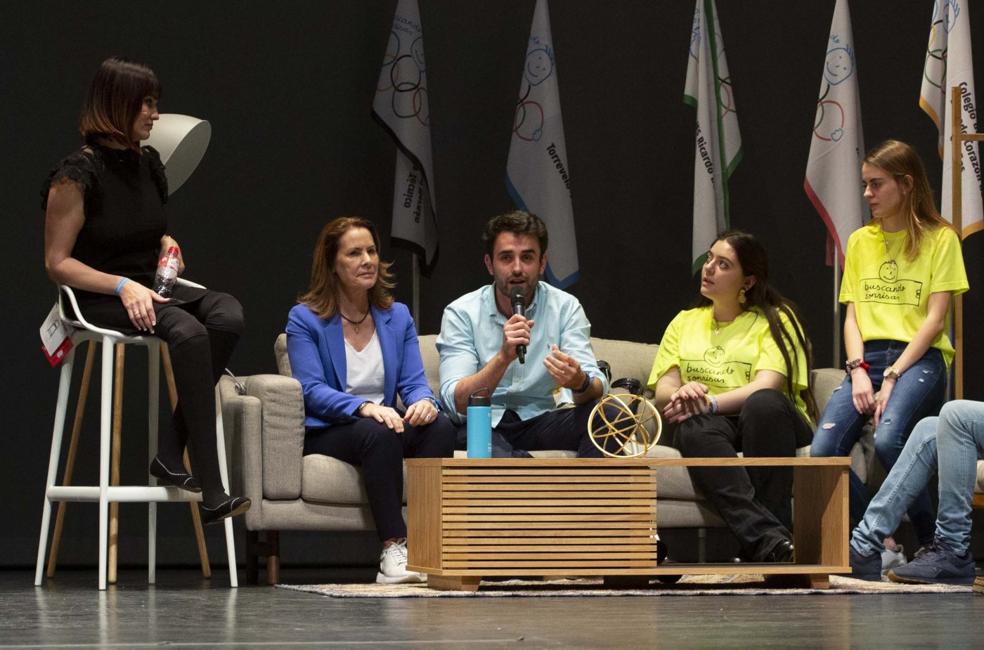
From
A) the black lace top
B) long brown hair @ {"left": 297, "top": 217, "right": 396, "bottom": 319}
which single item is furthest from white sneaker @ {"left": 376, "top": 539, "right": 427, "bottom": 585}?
the black lace top

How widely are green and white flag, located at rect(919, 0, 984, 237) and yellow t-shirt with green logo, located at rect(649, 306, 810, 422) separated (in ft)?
3.91

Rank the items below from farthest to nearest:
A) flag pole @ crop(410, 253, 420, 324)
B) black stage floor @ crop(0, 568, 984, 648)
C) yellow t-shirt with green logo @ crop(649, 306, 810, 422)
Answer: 1. flag pole @ crop(410, 253, 420, 324)
2. yellow t-shirt with green logo @ crop(649, 306, 810, 422)
3. black stage floor @ crop(0, 568, 984, 648)

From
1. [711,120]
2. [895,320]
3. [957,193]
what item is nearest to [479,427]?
[895,320]

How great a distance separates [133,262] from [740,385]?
6.30 ft

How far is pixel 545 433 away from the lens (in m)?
4.53

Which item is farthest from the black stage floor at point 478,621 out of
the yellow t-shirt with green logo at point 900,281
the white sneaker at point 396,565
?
the yellow t-shirt with green logo at point 900,281

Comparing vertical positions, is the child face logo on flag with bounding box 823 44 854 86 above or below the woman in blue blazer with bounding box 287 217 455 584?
above

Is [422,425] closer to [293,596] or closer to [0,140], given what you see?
[293,596]

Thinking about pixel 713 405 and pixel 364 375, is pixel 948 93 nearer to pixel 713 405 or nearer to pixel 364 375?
pixel 713 405

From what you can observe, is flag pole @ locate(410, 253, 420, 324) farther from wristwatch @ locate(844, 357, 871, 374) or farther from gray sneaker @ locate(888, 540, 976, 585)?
gray sneaker @ locate(888, 540, 976, 585)

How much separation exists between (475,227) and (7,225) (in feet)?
5.94

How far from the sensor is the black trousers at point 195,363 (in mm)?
3928

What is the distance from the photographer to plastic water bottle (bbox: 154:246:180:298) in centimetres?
410

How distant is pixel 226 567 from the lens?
563 cm
